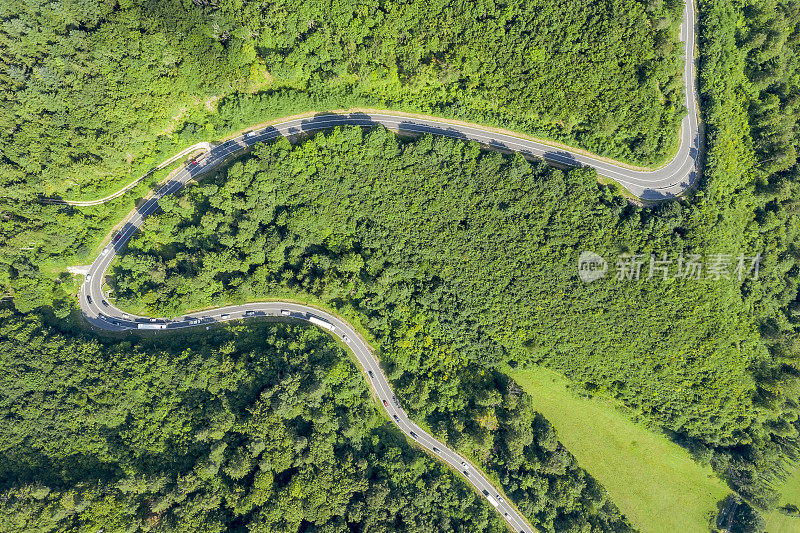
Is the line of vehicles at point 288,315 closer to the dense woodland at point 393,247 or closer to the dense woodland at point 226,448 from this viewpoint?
the dense woodland at point 226,448

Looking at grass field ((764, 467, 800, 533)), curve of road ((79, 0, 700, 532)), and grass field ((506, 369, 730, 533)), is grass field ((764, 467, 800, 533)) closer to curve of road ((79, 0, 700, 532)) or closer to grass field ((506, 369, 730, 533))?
grass field ((506, 369, 730, 533))

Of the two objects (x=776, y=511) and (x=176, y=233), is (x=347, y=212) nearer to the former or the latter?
(x=176, y=233)

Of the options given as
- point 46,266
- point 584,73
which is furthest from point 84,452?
point 584,73

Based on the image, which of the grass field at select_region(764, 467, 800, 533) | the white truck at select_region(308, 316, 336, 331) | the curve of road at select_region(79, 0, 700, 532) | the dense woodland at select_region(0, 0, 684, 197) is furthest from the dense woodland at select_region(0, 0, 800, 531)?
the grass field at select_region(764, 467, 800, 533)

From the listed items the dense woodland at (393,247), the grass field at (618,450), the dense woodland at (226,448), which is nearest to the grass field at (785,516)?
the dense woodland at (393,247)

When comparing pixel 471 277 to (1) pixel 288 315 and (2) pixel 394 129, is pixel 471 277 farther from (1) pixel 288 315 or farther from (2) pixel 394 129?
(1) pixel 288 315

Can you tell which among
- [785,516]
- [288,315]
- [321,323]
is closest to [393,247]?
[321,323]
